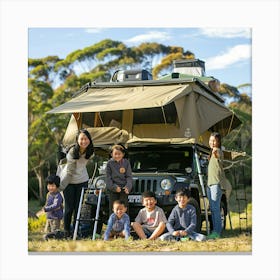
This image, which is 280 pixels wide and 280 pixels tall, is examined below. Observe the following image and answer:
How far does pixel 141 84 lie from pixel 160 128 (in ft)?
2.67

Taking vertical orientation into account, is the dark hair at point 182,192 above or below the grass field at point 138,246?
above

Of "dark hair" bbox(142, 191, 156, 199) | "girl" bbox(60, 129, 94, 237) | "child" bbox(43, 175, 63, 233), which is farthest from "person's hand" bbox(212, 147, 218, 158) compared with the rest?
"child" bbox(43, 175, 63, 233)

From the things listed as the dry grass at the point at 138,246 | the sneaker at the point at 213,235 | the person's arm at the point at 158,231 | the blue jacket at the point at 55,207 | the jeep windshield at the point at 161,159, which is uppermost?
the jeep windshield at the point at 161,159

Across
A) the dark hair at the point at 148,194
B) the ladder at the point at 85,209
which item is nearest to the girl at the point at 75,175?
the ladder at the point at 85,209

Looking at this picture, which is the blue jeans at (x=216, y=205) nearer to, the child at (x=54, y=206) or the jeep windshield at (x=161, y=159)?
the jeep windshield at (x=161, y=159)

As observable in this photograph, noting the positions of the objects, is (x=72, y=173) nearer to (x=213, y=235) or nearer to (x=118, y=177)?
(x=118, y=177)

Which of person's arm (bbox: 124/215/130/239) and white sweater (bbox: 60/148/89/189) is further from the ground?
white sweater (bbox: 60/148/89/189)

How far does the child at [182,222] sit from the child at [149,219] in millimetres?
172

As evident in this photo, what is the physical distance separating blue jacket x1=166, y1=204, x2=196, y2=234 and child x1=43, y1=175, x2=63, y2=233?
5.77ft

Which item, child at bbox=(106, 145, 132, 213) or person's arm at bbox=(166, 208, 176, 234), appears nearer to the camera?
person's arm at bbox=(166, 208, 176, 234)

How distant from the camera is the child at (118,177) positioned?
26.8 ft

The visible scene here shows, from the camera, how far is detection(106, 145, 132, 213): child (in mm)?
8180

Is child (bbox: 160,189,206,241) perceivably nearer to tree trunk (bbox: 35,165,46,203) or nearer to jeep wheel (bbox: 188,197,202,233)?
jeep wheel (bbox: 188,197,202,233)
